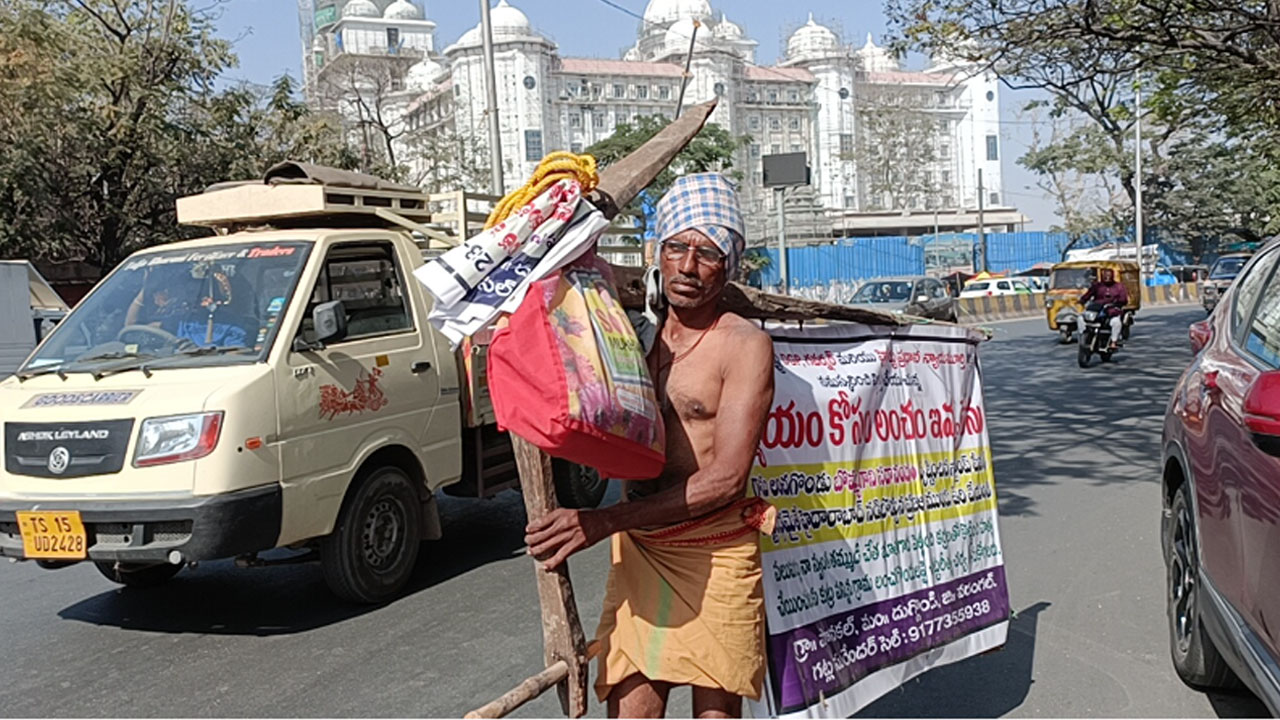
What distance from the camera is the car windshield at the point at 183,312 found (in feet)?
17.3

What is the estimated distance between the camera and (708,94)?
278 feet

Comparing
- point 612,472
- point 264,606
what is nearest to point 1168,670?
point 612,472

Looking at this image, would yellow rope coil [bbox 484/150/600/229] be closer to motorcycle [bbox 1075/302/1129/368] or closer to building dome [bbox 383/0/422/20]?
motorcycle [bbox 1075/302/1129/368]

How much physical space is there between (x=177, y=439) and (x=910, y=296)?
18389mm

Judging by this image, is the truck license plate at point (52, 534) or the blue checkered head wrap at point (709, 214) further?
the truck license plate at point (52, 534)

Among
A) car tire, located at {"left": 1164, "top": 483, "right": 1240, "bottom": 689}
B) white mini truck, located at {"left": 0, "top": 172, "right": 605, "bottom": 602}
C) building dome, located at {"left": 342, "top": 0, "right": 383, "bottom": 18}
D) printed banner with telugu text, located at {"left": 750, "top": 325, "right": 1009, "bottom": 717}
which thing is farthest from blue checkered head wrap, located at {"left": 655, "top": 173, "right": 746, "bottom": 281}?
building dome, located at {"left": 342, "top": 0, "right": 383, "bottom": 18}

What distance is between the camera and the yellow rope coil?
A: 93.8 inches

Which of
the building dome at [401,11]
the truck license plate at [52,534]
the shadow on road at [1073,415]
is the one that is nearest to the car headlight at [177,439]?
the truck license plate at [52,534]

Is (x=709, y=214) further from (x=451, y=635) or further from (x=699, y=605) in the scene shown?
(x=451, y=635)

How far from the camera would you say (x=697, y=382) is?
8.66 feet

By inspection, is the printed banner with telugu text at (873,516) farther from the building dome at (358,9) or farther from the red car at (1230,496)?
the building dome at (358,9)

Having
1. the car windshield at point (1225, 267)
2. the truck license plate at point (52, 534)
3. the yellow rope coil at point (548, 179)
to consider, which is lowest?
the car windshield at point (1225, 267)

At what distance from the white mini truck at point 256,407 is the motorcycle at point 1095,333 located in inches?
477

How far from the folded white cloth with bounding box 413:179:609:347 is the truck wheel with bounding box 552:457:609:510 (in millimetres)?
4664
